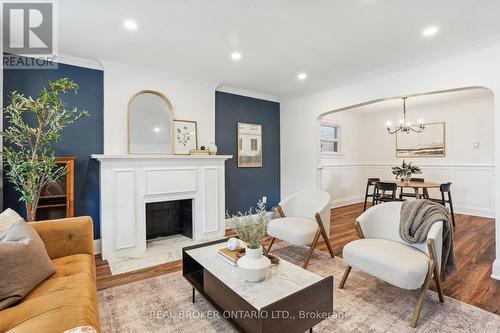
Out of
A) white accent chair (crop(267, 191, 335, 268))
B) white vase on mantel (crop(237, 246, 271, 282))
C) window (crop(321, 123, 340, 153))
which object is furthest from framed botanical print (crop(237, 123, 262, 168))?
white vase on mantel (crop(237, 246, 271, 282))

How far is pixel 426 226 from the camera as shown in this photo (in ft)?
6.87

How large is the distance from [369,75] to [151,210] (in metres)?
3.81

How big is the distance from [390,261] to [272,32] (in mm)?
2348

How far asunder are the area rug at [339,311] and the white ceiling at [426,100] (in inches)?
135

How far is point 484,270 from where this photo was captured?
275cm

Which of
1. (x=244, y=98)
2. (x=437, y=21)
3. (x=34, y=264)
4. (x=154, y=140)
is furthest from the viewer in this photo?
(x=244, y=98)

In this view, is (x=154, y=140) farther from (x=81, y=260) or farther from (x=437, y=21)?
(x=437, y=21)

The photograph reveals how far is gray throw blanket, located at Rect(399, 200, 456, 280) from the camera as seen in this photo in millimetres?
2104

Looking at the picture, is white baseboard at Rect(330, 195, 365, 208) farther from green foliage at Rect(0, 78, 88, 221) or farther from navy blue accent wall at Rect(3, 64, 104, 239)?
green foliage at Rect(0, 78, 88, 221)

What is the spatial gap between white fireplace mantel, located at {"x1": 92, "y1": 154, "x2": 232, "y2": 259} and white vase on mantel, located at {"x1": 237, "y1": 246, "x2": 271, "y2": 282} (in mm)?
2173

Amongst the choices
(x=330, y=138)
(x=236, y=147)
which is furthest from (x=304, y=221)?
(x=330, y=138)

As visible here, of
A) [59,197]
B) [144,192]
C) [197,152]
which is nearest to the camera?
[59,197]

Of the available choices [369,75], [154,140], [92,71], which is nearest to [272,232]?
[154,140]

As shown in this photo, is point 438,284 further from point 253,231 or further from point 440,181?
point 440,181
